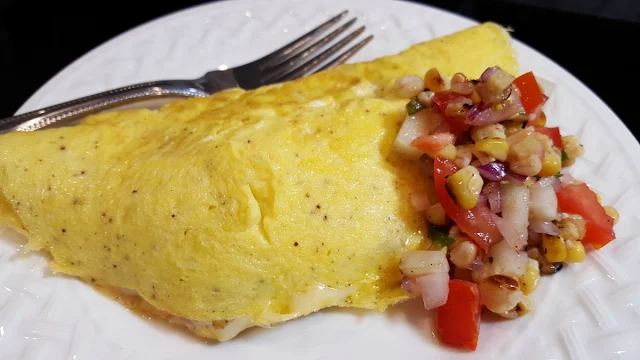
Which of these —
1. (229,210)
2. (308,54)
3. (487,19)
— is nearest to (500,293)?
(229,210)

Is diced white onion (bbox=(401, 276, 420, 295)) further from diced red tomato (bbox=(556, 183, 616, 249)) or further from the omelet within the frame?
diced red tomato (bbox=(556, 183, 616, 249))

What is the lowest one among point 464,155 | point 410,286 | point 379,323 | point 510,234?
point 379,323

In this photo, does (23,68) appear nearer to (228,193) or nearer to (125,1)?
(125,1)

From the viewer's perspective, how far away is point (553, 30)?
429 centimetres

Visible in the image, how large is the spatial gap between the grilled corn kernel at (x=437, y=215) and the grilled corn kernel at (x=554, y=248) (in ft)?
1.47

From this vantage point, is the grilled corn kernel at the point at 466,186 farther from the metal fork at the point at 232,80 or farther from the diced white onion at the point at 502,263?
the metal fork at the point at 232,80

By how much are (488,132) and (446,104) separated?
211mm

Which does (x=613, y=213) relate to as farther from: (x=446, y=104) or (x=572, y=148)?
(x=446, y=104)

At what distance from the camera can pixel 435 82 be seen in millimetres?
2205

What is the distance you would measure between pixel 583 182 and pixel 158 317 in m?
2.12

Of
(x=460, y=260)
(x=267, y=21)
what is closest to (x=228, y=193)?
(x=460, y=260)

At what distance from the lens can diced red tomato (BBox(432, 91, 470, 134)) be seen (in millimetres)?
2059

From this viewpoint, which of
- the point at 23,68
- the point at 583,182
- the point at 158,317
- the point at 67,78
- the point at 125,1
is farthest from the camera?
the point at 125,1

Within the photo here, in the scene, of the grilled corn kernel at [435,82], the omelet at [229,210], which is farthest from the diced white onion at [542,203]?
the grilled corn kernel at [435,82]
